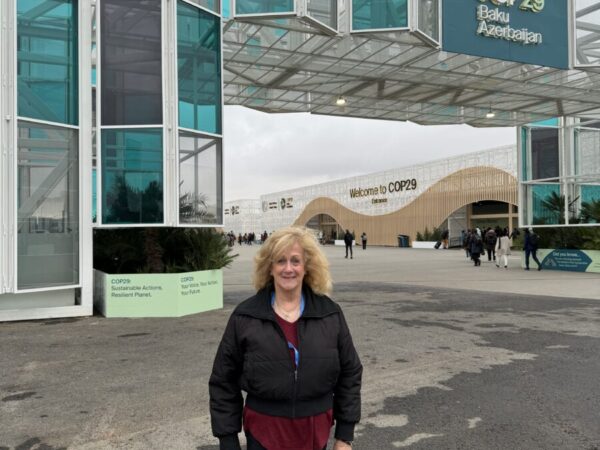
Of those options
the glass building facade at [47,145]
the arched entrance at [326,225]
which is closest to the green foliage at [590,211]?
the glass building facade at [47,145]

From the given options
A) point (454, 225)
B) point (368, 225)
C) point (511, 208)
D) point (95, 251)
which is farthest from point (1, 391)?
point (368, 225)

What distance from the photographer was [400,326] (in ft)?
25.5

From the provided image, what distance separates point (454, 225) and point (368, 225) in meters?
11.4

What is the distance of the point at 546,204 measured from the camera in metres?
19.0

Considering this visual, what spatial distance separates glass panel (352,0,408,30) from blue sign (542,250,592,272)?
1100 centimetres

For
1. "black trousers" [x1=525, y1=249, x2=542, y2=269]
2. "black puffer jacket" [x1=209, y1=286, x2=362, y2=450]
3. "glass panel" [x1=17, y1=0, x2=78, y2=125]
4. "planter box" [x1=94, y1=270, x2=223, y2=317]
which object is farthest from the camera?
"black trousers" [x1=525, y1=249, x2=542, y2=269]

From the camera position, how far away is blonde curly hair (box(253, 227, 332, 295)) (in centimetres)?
236

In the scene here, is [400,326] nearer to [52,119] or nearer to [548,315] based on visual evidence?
[548,315]

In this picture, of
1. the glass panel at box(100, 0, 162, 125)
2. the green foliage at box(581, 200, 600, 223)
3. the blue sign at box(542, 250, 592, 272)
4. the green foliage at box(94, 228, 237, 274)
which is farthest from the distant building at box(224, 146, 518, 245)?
the glass panel at box(100, 0, 162, 125)

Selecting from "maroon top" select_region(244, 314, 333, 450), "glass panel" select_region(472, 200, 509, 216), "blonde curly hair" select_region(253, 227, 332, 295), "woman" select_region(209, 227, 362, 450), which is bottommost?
Result: "maroon top" select_region(244, 314, 333, 450)

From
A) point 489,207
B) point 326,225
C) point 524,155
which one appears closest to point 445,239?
point 489,207

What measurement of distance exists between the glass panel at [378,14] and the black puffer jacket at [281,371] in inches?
388

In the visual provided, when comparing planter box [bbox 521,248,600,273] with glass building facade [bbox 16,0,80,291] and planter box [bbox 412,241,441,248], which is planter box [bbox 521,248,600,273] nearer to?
glass building facade [bbox 16,0,80,291]

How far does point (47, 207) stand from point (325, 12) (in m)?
6.75
